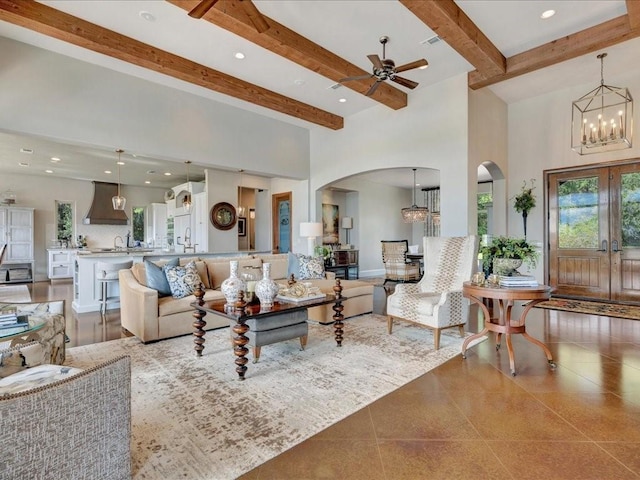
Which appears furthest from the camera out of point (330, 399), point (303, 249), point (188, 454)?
point (303, 249)

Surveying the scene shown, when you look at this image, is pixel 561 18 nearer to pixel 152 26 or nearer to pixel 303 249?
pixel 152 26

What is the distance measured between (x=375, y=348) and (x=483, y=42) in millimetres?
4112

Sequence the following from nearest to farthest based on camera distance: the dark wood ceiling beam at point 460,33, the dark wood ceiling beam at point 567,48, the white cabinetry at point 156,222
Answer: the dark wood ceiling beam at point 460,33 → the dark wood ceiling beam at point 567,48 → the white cabinetry at point 156,222

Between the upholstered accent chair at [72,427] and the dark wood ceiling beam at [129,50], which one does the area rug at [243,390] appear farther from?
the dark wood ceiling beam at [129,50]

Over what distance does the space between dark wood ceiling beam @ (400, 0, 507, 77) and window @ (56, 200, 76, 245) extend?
11122 mm

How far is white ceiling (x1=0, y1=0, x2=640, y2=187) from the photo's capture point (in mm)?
3779

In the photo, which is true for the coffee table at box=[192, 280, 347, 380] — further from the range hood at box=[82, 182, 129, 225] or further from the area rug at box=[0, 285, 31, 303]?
the range hood at box=[82, 182, 129, 225]

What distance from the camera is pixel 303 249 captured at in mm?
8352

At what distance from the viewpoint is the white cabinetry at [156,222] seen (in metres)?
11.4

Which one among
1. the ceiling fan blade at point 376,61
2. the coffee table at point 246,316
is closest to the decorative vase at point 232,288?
the coffee table at point 246,316

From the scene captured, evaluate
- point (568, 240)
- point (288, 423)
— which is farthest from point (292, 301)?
point (568, 240)

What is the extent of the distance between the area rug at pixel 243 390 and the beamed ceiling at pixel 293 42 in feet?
10.6

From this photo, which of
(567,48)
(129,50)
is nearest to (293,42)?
(129,50)

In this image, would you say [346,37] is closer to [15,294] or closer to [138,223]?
[15,294]
